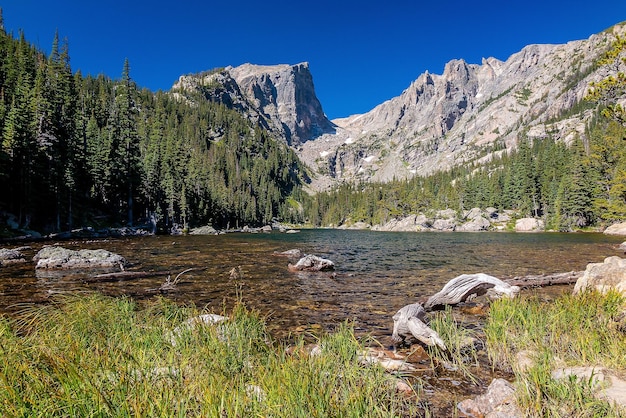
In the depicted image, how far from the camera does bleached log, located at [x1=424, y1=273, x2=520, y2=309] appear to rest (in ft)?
46.2

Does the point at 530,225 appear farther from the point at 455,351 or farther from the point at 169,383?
the point at 169,383

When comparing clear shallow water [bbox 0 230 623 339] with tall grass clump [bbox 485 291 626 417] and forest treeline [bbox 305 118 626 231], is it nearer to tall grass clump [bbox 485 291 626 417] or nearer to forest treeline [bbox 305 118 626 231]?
tall grass clump [bbox 485 291 626 417]

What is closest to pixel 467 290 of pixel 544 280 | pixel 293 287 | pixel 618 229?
pixel 544 280

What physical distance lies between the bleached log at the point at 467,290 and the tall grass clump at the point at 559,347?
4272mm

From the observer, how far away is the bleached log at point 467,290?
1408cm

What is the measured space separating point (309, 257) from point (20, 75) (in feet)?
313

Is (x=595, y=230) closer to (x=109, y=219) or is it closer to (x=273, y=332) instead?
(x=273, y=332)

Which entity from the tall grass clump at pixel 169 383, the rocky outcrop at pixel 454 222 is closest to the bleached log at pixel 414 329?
the tall grass clump at pixel 169 383

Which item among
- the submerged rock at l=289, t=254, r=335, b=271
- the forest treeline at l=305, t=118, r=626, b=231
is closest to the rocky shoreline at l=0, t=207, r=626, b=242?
the forest treeline at l=305, t=118, r=626, b=231

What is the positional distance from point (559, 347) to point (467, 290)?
22.8ft

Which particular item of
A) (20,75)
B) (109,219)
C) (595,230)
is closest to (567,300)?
(109,219)

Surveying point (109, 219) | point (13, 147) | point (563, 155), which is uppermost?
point (563, 155)

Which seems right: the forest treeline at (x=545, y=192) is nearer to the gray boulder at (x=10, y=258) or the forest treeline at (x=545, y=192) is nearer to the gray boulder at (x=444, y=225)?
the gray boulder at (x=444, y=225)

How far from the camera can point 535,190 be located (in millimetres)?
113125
